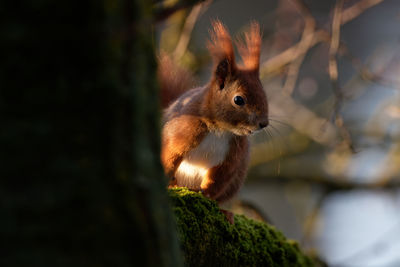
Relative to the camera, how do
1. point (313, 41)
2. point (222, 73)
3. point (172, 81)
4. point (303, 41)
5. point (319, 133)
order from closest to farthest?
point (222, 73) < point (172, 81) < point (319, 133) < point (303, 41) < point (313, 41)

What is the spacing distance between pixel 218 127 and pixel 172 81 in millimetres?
651

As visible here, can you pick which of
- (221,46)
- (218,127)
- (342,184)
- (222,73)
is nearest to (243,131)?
(218,127)

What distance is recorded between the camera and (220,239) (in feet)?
5.54

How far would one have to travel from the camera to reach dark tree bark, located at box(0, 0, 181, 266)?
0.66 metres

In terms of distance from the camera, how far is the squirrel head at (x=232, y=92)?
6.94 feet

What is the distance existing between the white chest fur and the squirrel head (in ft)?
0.19

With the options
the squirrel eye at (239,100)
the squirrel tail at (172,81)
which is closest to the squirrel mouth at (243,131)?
the squirrel eye at (239,100)

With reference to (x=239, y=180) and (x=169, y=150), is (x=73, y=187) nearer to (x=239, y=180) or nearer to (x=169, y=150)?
(x=169, y=150)

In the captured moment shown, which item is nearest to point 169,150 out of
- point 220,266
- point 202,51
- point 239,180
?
point 239,180

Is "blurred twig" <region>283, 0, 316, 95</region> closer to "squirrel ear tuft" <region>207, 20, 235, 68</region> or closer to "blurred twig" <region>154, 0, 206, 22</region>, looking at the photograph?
"squirrel ear tuft" <region>207, 20, 235, 68</region>

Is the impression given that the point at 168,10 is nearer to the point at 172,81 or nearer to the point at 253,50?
the point at 253,50

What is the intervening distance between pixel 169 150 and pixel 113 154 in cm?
141

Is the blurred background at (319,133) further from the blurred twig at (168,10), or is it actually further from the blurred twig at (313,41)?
the blurred twig at (168,10)

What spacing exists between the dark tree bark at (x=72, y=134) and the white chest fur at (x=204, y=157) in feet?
4.47
